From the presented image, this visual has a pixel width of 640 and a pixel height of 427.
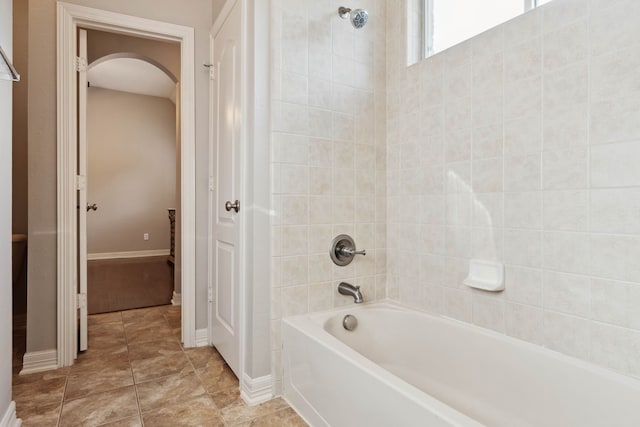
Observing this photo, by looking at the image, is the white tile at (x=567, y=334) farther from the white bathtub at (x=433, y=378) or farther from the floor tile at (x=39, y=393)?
the floor tile at (x=39, y=393)

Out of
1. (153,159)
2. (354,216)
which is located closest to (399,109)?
(354,216)

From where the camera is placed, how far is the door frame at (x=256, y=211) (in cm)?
177

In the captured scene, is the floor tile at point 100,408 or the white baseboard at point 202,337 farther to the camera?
the white baseboard at point 202,337

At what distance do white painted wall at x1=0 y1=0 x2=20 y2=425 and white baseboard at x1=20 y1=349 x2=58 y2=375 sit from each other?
0.66 meters

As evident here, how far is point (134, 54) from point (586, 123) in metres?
3.33

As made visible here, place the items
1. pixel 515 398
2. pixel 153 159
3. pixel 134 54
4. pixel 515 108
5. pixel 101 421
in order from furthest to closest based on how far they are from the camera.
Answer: pixel 153 159 → pixel 134 54 → pixel 101 421 → pixel 515 108 → pixel 515 398

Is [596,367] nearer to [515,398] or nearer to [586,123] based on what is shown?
[515,398]

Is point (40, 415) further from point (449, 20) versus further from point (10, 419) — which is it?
point (449, 20)

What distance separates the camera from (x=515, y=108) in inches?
58.5

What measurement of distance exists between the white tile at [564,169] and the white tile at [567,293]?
1.12 ft

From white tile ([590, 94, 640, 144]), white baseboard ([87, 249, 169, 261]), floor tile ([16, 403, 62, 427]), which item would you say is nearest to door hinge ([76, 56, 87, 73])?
floor tile ([16, 403, 62, 427])

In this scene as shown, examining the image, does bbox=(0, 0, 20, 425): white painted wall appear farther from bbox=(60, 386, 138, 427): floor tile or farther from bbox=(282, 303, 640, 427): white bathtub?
bbox=(282, 303, 640, 427): white bathtub

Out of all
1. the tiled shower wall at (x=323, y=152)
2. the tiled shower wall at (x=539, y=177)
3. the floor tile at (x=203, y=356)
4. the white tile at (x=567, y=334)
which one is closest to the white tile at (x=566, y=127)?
the tiled shower wall at (x=539, y=177)

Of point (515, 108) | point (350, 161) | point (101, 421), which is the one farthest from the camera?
point (350, 161)
